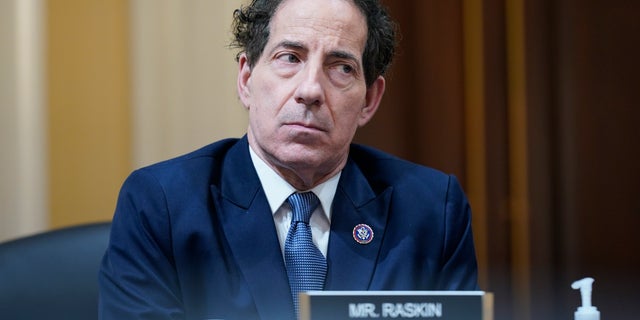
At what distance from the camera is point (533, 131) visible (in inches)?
123

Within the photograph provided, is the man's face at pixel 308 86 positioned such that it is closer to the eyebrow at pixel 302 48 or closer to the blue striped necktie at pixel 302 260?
the eyebrow at pixel 302 48

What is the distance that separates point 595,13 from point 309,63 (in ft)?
5.93

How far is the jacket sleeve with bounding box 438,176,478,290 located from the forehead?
39cm

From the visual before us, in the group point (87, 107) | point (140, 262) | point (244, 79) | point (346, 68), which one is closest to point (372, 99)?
point (346, 68)

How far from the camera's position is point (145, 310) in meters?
1.54

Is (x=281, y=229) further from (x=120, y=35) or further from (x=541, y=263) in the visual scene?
(x=541, y=263)

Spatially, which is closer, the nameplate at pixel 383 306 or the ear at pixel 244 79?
the nameplate at pixel 383 306

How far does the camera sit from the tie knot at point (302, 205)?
173 cm

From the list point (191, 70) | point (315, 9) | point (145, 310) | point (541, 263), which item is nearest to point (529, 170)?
point (541, 263)

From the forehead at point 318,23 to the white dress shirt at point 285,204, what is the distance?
0.84 ft

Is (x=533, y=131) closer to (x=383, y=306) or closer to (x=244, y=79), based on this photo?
(x=244, y=79)

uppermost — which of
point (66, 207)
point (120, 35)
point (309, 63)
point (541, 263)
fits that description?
point (120, 35)

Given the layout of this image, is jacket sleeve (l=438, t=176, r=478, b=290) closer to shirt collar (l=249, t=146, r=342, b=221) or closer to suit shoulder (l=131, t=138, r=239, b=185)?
shirt collar (l=249, t=146, r=342, b=221)

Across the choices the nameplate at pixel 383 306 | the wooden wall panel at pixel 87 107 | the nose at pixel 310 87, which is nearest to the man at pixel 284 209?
the nose at pixel 310 87
